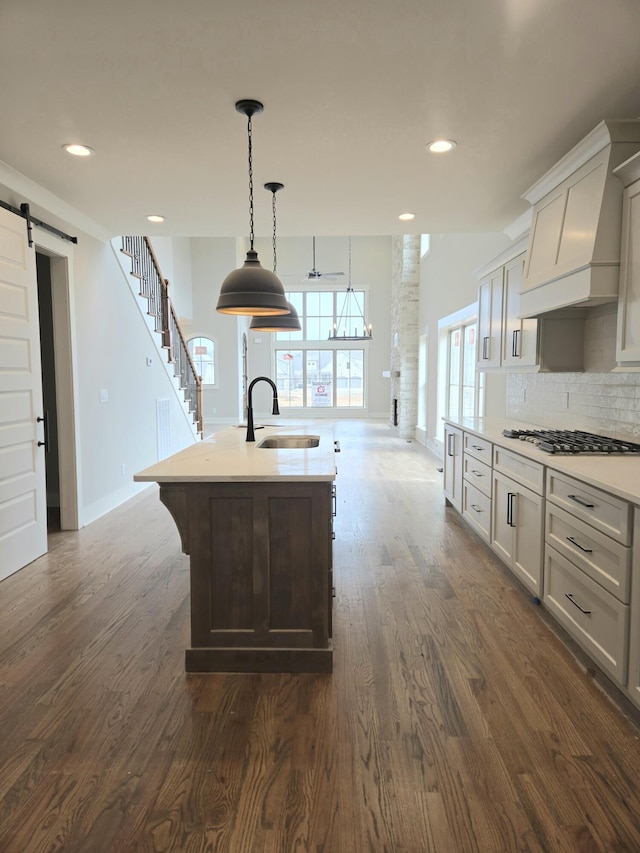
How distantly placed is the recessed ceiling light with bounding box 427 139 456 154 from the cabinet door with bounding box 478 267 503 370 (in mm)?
1553

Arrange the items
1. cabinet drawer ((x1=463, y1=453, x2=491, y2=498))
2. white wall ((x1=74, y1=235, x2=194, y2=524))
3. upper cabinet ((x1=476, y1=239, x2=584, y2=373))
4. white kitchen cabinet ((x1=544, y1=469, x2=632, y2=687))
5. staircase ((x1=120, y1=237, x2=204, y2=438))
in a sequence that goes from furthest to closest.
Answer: staircase ((x1=120, y1=237, x2=204, y2=438))
white wall ((x1=74, y1=235, x2=194, y2=524))
cabinet drawer ((x1=463, y1=453, x2=491, y2=498))
upper cabinet ((x1=476, y1=239, x2=584, y2=373))
white kitchen cabinet ((x1=544, y1=469, x2=632, y2=687))

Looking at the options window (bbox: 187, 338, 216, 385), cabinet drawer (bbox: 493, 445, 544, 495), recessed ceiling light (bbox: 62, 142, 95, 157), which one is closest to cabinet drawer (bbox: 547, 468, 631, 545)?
cabinet drawer (bbox: 493, 445, 544, 495)

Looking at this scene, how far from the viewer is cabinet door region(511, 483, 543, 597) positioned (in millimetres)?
2986

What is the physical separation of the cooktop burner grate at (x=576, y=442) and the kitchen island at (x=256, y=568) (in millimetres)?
1353

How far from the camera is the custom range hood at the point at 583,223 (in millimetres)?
2783

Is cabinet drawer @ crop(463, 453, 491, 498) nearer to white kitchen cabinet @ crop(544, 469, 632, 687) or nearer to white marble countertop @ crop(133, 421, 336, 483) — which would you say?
white kitchen cabinet @ crop(544, 469, 632, 687)

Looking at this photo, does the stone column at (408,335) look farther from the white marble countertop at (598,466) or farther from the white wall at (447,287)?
the white marble countertop at (598,466)

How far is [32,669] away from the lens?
8.25 feet

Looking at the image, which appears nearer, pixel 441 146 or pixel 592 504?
pixel 592 504

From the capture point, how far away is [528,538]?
3146 millimetres

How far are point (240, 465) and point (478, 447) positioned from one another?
2293mm

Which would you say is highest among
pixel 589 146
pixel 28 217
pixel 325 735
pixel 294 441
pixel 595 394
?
pixel 589 146

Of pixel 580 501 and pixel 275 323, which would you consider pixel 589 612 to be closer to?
pixel 580 501

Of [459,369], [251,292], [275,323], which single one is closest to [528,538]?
[251,292]
